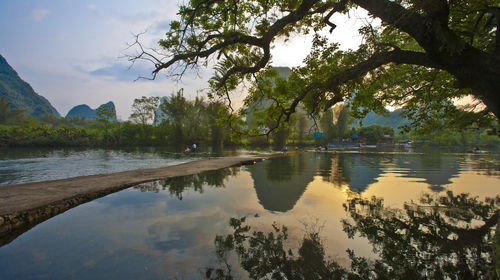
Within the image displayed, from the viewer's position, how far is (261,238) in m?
5.67

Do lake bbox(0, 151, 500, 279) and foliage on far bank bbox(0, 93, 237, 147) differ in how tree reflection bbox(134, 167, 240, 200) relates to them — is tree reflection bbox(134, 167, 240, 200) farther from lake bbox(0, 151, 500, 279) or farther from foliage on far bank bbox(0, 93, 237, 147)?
foliage on far bank bbox(0, 93, 237, 147)

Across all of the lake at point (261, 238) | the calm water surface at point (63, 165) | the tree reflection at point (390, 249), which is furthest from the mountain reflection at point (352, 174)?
the calm water surface at point (63, 165)

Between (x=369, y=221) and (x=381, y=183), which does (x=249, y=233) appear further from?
(x=381, y=183)

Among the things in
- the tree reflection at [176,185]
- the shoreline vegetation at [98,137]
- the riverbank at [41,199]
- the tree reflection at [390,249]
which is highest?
the shoreline vegetation at [98,137]

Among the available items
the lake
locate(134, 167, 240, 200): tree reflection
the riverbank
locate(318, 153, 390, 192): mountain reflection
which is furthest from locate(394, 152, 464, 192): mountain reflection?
the riverbank

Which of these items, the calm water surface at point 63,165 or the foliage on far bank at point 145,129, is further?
the foliage on far bank at point 145,129

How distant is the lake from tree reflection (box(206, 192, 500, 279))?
0.02 m

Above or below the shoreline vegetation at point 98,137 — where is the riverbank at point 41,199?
below

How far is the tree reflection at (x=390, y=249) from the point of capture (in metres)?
4.14

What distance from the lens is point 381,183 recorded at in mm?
12930

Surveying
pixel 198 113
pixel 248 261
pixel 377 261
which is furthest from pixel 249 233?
pixel 198 113

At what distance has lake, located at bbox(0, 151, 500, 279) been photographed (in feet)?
14.0

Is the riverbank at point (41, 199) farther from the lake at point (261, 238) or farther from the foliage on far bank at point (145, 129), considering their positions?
the foliage on far bank at point (145, 129)

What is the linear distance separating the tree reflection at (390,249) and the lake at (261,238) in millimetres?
24
